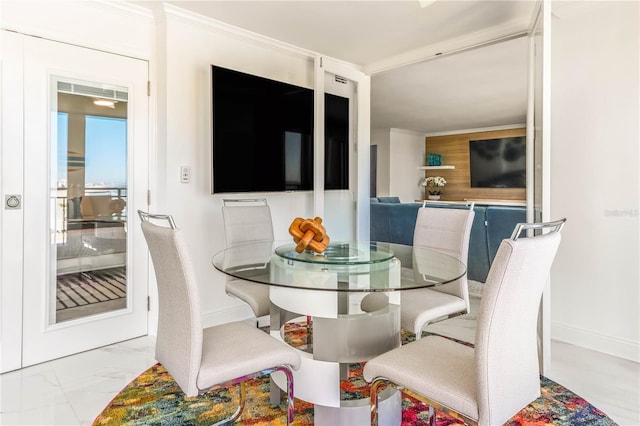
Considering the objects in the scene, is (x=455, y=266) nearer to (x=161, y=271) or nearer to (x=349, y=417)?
(x=349, y=417)

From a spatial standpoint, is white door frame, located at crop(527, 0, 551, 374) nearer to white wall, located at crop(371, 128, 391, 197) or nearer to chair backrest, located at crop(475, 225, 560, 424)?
chair backrest, located at crop(475, 225, 560, 424)

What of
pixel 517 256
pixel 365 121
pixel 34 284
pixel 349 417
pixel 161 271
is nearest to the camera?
pixel 517 256

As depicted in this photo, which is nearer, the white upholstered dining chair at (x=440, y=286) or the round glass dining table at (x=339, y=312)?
the round glass dining table at (x=339, y=312)

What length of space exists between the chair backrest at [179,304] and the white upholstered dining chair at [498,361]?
69 cm

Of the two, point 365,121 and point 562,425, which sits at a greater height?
point 365,121

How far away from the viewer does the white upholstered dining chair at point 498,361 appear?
1.23 meters

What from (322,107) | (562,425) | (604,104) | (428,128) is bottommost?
(562,425)

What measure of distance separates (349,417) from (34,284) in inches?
85.5

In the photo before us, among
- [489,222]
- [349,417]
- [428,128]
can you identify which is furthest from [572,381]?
[428,128]

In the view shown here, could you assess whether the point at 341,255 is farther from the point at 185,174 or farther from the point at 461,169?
the point at 461,169

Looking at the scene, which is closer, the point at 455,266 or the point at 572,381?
the point at 455,266

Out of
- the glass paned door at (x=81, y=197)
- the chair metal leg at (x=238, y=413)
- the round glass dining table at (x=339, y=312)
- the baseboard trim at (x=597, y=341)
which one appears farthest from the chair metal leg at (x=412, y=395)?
the glass paned door at (x=81, y=197)

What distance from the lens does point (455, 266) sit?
2.11 meters

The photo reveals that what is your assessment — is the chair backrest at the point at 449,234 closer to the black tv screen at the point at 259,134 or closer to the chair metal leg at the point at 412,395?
the chair metal leg at the point at 412,395
